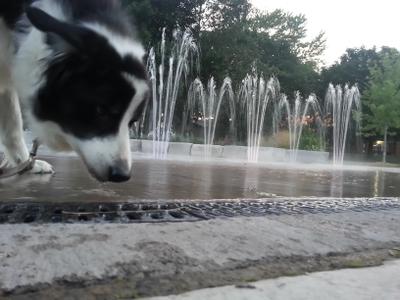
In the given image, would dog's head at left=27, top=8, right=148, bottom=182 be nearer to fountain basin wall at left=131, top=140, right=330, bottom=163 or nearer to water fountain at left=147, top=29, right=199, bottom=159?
fountain basin wall at left=131, top=140, right=330, bottom=163

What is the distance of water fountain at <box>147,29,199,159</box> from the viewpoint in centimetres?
1944

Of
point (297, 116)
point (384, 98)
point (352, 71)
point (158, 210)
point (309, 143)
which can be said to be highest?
point (352, 71)

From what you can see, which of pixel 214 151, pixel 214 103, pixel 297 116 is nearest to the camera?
pixel 214 151

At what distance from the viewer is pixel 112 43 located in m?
2.03

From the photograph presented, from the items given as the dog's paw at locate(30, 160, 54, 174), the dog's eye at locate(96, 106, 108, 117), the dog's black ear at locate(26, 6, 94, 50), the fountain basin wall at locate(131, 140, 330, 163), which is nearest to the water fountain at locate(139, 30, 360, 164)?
the fountain basin wall at locate(131, 140, 330, 163)

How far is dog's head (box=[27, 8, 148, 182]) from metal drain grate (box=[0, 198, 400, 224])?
510 mm

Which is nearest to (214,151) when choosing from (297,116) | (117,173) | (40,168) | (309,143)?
(309,143)

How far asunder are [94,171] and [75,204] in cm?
87

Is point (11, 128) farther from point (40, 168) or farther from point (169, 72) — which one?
point (169, 72)

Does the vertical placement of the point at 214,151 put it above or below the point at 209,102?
below

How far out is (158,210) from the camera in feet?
9.49

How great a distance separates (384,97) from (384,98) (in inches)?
3.1

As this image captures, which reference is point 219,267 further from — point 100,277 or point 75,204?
point 75,204

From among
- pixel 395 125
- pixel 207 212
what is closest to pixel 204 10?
pixel 395 125
